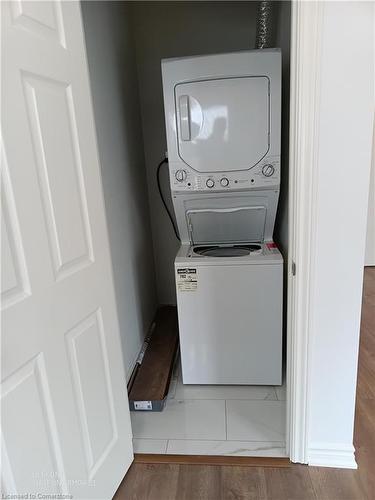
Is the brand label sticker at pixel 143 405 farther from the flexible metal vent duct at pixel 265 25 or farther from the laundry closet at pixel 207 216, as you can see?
the flexible metal vent duct at pixel 265 25

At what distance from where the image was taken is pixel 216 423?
1.72 m

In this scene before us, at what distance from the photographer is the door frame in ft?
3.43

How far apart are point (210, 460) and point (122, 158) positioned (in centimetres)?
171

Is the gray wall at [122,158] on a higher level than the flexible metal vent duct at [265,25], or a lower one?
lower

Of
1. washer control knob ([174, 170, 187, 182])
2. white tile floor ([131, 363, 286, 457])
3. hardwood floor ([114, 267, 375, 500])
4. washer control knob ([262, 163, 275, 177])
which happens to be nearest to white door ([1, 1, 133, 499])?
hardwood floor ([114, 267, 375, 500])

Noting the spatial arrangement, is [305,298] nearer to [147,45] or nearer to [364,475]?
[364,475]

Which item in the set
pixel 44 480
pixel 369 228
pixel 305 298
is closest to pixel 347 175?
pixel 305 298

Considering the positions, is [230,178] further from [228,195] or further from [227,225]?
[227,225]

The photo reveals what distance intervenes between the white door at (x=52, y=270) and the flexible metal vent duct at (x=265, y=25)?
1.32 meters

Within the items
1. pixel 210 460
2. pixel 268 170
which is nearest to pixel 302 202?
pixel 268 170

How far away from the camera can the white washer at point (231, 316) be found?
1798 millimetres

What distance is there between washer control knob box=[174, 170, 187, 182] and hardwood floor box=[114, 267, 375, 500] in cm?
144

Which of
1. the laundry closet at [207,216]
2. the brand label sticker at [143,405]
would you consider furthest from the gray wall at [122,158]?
the brand label sticker at [143,405]

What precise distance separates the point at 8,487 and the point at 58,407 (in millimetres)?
222
